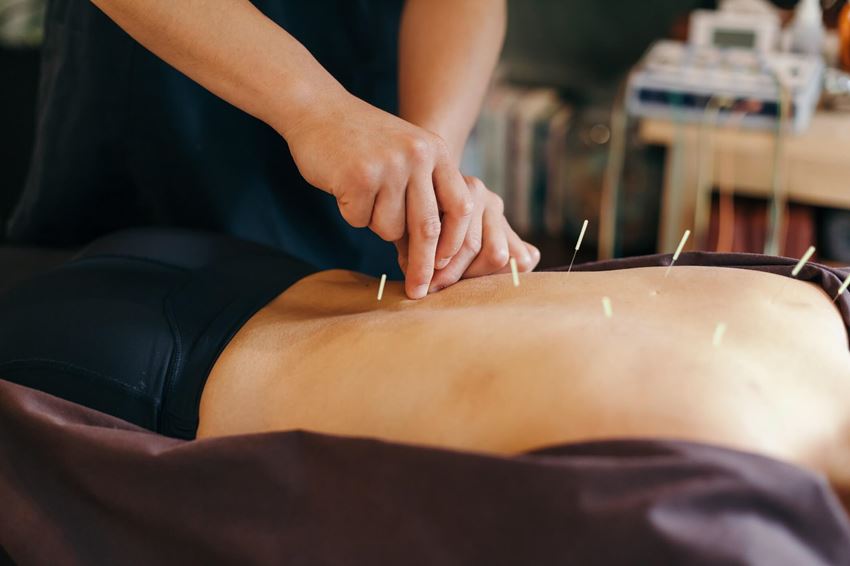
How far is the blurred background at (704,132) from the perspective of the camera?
1975 millimetres

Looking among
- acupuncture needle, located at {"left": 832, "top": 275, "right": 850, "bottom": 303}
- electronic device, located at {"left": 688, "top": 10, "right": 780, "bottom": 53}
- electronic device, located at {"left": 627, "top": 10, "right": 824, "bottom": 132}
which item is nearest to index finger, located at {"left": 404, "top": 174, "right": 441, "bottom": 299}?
acupuncture needle, located at {"left": 832, "top": 275, "right": 850, "bottom": 303}

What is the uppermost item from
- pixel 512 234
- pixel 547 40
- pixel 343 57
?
pixel 547 40

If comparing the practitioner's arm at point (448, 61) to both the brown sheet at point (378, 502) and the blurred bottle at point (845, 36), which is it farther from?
the blurred bottle at point (845, 36)

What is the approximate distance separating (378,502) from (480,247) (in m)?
0.43

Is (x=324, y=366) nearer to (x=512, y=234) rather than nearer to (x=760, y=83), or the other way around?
(x=512, y=234)

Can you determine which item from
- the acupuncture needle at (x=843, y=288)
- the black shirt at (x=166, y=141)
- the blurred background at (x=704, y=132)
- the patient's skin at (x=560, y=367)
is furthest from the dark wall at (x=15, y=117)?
the acupuncture needle at (x=843, y=288)

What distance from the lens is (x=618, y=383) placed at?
0.71 meters

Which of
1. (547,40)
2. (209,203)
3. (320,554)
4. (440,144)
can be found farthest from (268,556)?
(547,40)

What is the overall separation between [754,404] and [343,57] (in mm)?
926

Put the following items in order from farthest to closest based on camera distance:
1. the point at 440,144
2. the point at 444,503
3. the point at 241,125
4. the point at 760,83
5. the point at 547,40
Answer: the point at 547,40 < the point at 760,83 < the point at 241,125 < the point at 440,144 < the point at 444,503

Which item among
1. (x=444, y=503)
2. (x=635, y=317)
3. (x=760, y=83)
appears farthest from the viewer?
(x=760, y=83)

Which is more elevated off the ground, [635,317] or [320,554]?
[635,317]

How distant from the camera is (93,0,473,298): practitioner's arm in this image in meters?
0.92

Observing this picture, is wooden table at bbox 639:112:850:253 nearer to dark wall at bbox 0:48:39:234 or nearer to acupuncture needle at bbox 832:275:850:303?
acupuncture needle at bbox 832:275:850:303
